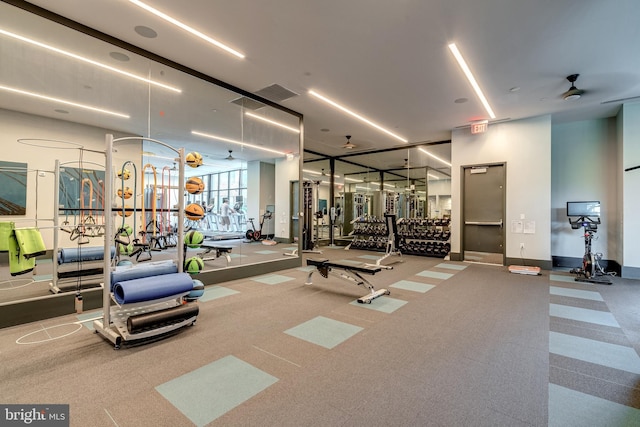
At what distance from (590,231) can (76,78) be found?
31.6ft

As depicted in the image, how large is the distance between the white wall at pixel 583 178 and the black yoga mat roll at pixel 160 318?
8.46m

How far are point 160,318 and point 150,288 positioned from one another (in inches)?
12.3

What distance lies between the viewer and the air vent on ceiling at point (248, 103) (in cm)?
567

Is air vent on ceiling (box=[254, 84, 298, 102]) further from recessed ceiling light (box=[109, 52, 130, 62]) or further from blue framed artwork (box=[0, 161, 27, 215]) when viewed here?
blue framed artwork (box=[0, 161, 27, 215])

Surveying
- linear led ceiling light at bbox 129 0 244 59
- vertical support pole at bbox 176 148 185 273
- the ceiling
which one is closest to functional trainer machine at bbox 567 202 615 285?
the ceiling

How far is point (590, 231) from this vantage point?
582 centimetres

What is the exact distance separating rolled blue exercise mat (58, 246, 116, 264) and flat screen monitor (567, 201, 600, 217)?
890cm

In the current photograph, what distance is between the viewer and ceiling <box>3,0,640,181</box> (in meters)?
3.27

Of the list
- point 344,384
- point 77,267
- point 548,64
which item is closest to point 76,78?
point 77,267

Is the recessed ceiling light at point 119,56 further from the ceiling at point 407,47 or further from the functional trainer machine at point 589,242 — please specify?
the functional trainer machine at point 589,242

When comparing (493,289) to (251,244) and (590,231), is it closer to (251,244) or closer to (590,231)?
(590,231)

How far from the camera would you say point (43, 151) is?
3.65 m

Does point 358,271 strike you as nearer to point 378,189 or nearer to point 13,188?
point 13,188

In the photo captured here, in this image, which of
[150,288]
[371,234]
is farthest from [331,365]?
[371,234]
